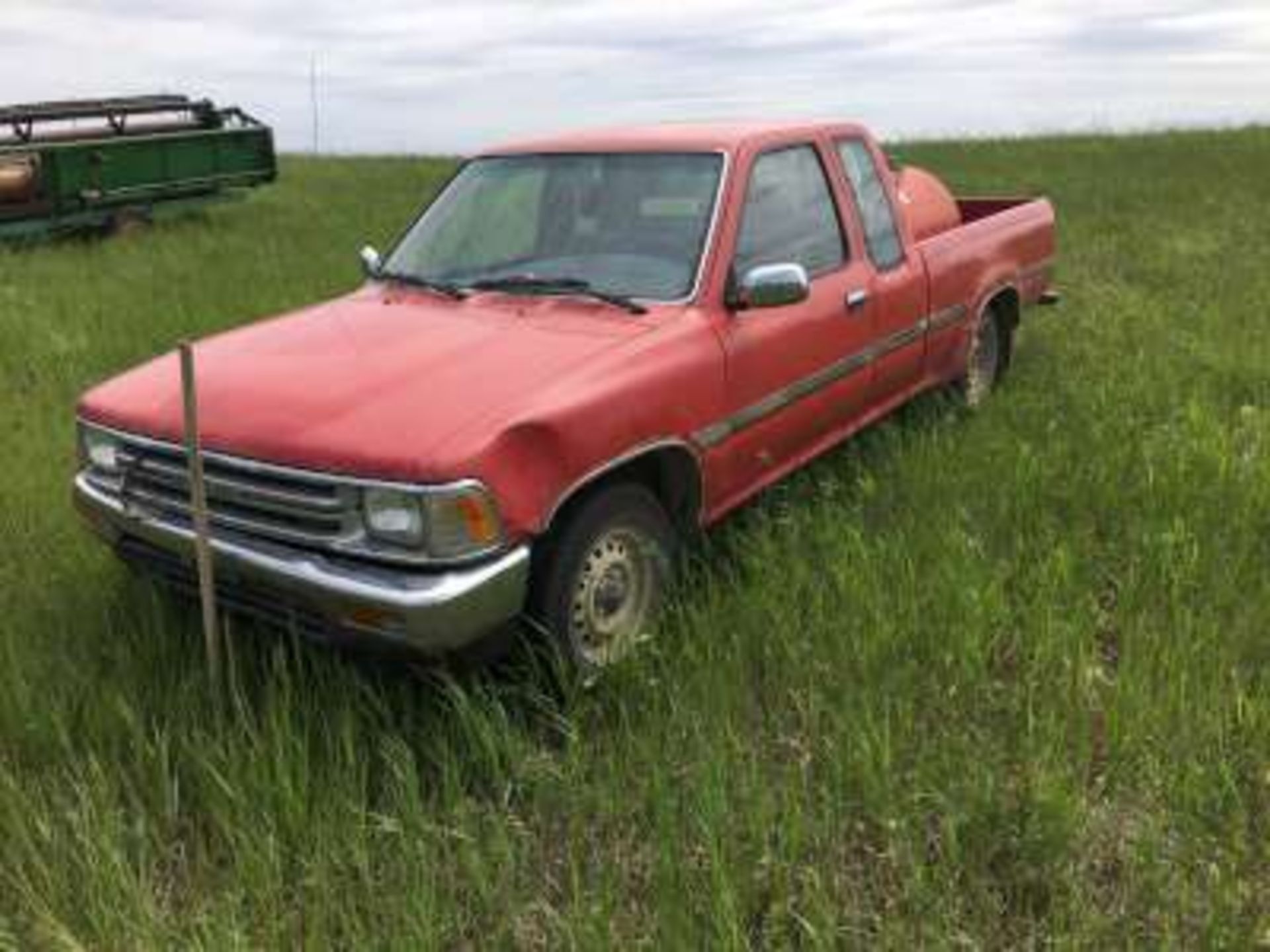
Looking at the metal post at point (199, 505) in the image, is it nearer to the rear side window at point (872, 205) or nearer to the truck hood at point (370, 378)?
the truck hood at point (370, 378)

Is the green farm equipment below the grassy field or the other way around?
the other way around

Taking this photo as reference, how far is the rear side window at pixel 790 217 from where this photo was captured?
473 cm

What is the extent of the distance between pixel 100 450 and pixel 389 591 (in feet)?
4.86

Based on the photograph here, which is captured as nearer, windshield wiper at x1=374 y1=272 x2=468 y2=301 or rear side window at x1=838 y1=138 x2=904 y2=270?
windshield wiper at x1=374 y1=272 x2=468 y2=301

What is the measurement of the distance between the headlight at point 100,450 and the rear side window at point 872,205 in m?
3.32

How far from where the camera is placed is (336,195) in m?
18.7

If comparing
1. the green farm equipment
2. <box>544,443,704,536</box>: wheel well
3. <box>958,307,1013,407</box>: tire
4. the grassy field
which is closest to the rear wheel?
<box>958,307,1013,407</box>: tire

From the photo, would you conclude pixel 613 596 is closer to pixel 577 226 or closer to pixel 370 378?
pixel 370 378

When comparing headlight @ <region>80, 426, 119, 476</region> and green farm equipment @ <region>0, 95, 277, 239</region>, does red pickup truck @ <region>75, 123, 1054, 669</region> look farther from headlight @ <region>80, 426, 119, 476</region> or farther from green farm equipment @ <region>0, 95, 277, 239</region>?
green farm equipment @ <region>0, 95, 277, 239</region>

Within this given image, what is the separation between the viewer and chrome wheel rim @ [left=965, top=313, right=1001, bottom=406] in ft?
22.1

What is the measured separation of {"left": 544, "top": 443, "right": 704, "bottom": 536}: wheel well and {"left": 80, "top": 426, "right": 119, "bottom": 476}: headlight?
166cm

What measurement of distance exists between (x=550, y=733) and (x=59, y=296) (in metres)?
8.47

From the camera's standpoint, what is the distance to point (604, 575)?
152 inches

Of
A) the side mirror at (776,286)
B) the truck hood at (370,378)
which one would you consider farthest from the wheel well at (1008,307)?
the truck hood at (370,378)
